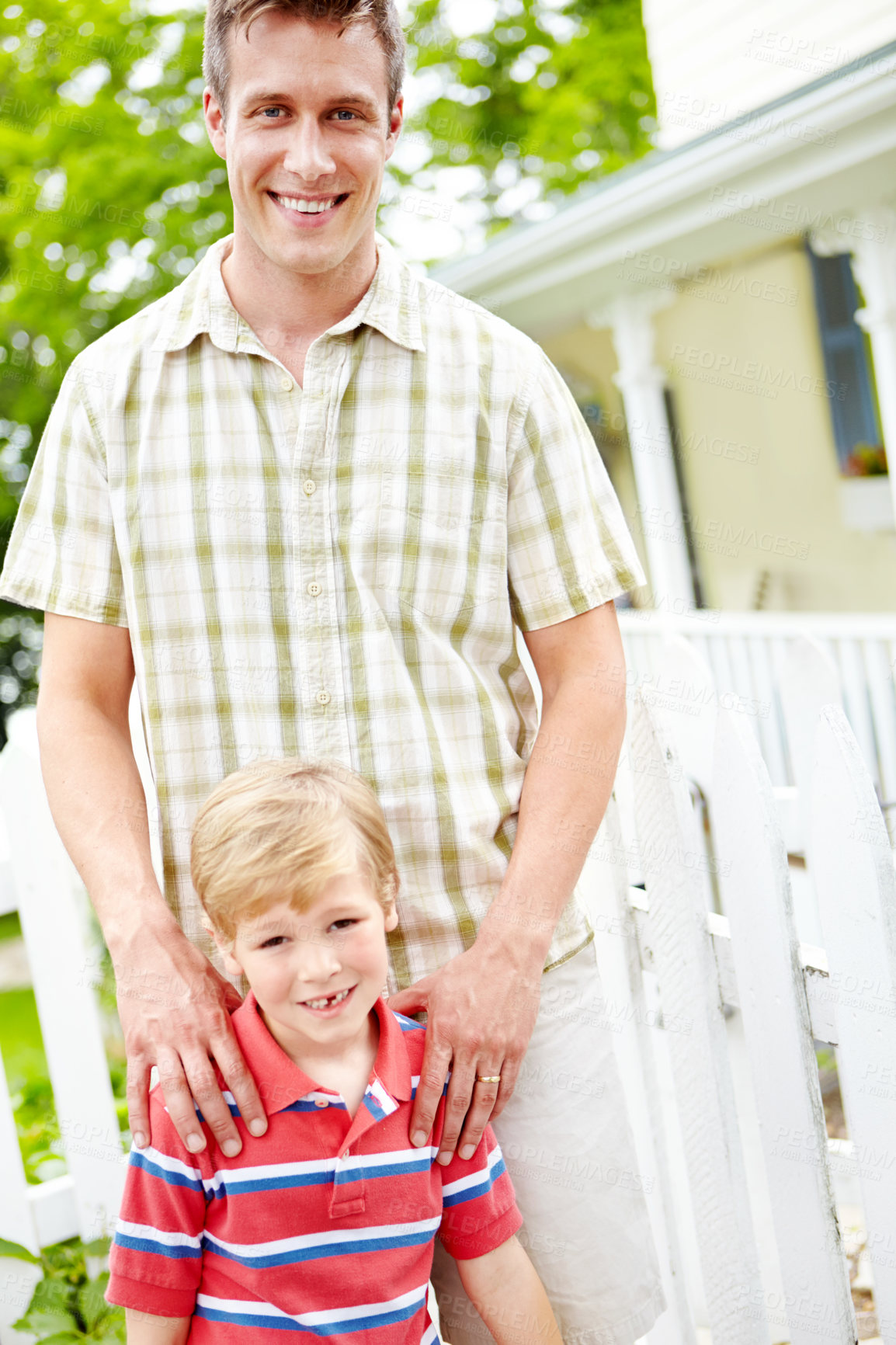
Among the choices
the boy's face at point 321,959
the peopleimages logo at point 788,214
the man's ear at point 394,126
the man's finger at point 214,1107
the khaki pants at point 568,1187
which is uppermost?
the peopleimages logo at point 788,214

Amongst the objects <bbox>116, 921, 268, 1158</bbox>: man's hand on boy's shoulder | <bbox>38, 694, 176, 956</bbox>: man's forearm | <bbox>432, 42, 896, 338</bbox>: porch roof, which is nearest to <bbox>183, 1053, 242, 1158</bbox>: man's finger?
<bbox>116, 921, 268, 1158</bbox>: man's hand on boy's shoulder

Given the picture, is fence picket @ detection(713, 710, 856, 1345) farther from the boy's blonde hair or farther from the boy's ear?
the boy's ear

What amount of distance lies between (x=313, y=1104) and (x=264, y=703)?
58cm

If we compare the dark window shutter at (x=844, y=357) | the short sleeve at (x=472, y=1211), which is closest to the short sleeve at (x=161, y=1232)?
the short sleeve at (x=472, y=1211)

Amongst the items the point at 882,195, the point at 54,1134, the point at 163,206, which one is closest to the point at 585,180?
the point at 163,206

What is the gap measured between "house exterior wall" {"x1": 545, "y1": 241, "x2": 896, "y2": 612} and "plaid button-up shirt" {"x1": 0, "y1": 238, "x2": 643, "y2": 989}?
305 inches

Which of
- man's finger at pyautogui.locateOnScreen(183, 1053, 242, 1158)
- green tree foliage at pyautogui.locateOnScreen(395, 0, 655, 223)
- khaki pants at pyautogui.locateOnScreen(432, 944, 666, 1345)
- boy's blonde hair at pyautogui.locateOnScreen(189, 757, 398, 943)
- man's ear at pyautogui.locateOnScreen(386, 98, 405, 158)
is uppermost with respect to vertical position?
green tree foliage at pyautogui.locateOnScreen(395, 0, 655, 223)

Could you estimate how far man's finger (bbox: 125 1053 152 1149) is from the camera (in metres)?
1.58

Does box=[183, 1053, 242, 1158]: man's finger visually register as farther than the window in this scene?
No

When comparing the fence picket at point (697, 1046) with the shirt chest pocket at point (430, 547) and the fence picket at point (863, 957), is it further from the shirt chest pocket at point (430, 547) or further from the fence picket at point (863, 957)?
the shirt chest pocket at point (430, 547)

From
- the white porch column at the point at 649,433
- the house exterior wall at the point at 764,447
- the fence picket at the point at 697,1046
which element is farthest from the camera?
the house exterior wall at the point at 764,447

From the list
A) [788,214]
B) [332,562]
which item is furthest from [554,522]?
[788,214]

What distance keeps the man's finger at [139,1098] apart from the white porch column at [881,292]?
560cm

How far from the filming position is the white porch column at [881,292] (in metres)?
6.10
